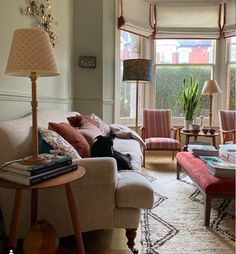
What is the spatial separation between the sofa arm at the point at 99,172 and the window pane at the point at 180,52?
12.0 feet

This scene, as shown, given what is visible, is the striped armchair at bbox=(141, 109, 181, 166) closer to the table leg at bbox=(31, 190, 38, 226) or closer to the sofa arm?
the sofa arm

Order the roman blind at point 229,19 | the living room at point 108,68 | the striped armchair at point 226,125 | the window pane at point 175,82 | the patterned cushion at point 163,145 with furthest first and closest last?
the window pane at point 175,82 < the roman blind at point 229,19 < the striped armchair at point 226,125 < the patterned cushion at point 163,145 < the living room at point 108,68

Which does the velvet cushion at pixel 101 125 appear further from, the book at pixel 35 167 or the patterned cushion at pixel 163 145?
the book at pixel 35 167

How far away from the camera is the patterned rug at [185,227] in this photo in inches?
69.3

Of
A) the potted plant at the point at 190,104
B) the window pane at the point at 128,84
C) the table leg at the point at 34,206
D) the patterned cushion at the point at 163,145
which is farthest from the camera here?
the window pane at the point at 128,84

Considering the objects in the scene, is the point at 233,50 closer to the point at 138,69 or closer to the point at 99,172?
the point at 138,69

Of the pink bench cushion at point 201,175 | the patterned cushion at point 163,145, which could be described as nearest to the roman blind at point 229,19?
the patterned cushion at point 163,145

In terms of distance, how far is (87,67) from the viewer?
405cm

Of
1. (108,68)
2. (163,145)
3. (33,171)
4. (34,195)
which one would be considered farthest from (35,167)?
(108,68)

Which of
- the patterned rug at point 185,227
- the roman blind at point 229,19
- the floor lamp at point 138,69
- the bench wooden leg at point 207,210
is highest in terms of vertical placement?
the roman blind at point 229,19

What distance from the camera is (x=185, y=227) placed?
6.76 ft

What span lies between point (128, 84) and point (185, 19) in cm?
152

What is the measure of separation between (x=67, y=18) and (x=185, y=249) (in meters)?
3.24

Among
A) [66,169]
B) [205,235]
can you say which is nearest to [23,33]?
[66,169]
